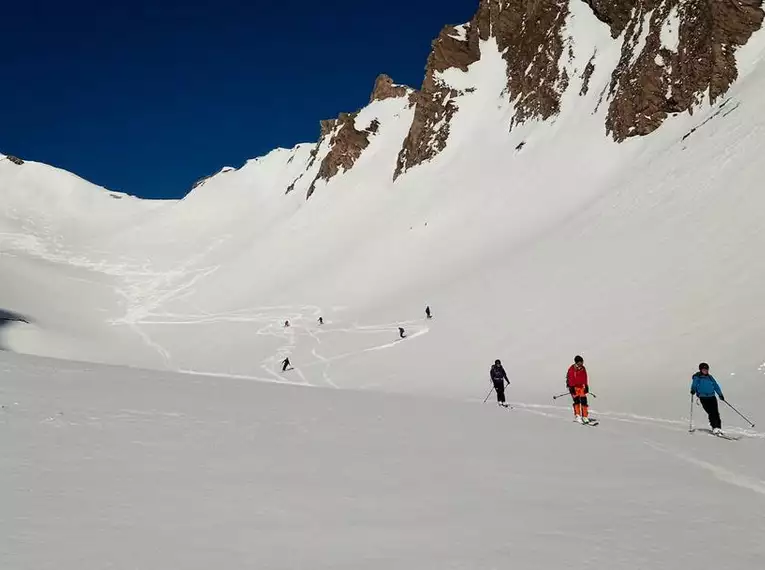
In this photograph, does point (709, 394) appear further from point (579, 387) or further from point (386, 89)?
point (386, 89)

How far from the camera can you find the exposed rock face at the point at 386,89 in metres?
109

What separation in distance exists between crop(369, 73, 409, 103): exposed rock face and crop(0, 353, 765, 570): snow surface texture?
10391cm

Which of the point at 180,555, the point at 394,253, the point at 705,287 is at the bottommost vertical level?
the point at 180,555

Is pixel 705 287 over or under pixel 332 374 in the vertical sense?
over

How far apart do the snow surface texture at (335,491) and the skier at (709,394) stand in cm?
167

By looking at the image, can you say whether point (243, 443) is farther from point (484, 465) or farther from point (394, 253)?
point (394, 253)

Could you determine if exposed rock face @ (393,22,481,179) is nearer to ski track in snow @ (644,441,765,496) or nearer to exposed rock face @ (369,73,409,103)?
exposed rock face @ (369,73,409,103)

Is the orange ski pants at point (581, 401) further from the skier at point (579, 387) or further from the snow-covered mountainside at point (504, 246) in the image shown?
the snow-covered mountainside at point (504, 246)

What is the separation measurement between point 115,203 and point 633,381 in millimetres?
151144

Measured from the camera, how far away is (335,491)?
6.70 metres

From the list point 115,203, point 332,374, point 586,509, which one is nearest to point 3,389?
point 586,509

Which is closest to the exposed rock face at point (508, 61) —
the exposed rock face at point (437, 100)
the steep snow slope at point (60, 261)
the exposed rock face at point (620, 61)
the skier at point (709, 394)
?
the exposed rock face at point (437, 100)

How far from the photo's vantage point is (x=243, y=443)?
853 centimetres

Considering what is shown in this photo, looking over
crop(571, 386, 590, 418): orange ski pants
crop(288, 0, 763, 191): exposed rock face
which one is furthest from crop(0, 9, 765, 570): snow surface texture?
crop(288, 0, 763, 191): exposed rock face
